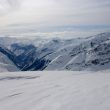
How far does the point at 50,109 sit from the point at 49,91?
2.81 meters

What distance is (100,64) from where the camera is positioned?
198m

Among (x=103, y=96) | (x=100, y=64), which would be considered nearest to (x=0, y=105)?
(x=103, y=96)

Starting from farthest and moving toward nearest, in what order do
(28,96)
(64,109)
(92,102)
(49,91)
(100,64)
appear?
(100,64)
(49,91)
(28,96)
(92,102)
(64,109)

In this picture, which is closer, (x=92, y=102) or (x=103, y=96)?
(x=92, y=102)

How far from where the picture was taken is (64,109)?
673 cm

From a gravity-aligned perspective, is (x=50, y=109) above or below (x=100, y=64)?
above

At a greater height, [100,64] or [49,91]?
→ [49,91]

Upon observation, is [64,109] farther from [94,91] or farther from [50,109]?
[94,91]

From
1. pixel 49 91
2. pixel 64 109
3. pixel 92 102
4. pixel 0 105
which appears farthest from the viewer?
pixel 49 91

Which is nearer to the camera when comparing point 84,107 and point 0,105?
point 84,107

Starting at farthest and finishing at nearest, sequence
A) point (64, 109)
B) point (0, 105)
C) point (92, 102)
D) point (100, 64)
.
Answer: point (100, 64), point (0, 105), point (92, 102), point (64, 109)

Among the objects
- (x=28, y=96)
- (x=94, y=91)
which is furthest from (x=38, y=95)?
(x=94, y=91)

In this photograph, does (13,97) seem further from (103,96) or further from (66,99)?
(103,96)

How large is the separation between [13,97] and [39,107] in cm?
201
